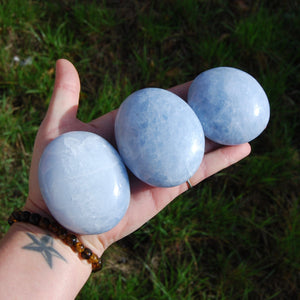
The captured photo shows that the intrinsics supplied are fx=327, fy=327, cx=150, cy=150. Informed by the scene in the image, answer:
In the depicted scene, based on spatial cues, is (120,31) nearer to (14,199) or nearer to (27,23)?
(27,23)

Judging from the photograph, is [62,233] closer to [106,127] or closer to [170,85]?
[106,127]

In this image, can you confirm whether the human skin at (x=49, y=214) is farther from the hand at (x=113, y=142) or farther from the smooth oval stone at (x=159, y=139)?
the smooth oval stone at (x=159, y=139)

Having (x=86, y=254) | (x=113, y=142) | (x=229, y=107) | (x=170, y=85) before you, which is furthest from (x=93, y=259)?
(x=170, y=85)

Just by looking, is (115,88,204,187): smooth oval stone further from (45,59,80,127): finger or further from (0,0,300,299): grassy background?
(0,0,300,299): grassy background

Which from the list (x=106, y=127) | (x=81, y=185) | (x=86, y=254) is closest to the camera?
(x=81, y=185)

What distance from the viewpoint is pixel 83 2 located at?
201 cm

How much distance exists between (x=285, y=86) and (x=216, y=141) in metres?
0.84

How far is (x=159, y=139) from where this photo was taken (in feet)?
3.66

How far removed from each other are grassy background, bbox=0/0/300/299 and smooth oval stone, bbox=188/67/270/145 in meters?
0.42

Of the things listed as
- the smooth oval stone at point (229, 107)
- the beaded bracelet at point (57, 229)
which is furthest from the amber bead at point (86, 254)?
the smooth oval stone at point (229, 107)

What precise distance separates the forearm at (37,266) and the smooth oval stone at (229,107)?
2.35 feet

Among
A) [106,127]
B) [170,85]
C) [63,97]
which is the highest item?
[63,97]

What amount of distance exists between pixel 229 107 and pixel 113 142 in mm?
495

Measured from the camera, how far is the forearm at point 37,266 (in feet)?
3.51
